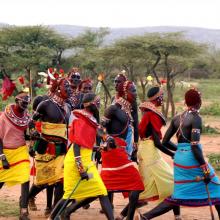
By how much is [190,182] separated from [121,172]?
0.79 metres

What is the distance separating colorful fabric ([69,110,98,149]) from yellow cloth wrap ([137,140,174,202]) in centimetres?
81

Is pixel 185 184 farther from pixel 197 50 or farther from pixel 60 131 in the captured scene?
pixel 197 50

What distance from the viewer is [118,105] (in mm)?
7027

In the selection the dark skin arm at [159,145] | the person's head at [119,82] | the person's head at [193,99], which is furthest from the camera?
the person's head at [119,82]

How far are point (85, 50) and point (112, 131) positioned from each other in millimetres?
23169

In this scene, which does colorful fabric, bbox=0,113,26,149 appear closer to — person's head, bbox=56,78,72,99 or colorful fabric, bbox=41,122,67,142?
colorful fabric, bbox=41,122,67,142

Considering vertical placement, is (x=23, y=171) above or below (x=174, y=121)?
below

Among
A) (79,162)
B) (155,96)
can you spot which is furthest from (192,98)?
(79,162)

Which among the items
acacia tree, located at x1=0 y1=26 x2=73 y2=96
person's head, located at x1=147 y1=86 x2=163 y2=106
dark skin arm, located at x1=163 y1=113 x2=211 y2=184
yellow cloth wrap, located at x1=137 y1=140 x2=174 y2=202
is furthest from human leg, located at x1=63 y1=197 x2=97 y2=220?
acacia tree, located at x1=0 y1=26 x2=73 y2=96

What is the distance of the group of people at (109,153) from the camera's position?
6438mm

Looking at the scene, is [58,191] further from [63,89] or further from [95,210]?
[63,89]

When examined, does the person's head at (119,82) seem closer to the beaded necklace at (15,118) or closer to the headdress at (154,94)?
the headdress at (154,94)

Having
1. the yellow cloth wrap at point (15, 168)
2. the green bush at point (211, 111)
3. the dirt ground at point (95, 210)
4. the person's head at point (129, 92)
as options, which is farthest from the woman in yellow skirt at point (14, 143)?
the green bush at point (211, 111)

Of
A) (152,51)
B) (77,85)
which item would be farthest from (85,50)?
(77,85)
